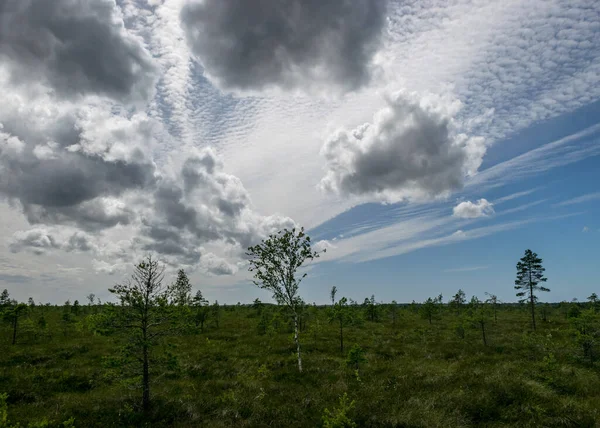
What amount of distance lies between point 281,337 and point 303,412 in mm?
24053

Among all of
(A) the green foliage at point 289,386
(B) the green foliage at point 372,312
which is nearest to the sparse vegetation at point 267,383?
(A) the green foliage at point 289,386

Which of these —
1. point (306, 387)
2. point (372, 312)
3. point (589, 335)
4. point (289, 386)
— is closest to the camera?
point (306, 387)

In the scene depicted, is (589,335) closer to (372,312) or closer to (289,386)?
(289,386)

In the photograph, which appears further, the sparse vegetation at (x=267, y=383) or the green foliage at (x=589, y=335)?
the green foliage at (x=589, y=335)

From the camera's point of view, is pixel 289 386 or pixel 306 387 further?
pixel 289 386

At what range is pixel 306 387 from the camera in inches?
779

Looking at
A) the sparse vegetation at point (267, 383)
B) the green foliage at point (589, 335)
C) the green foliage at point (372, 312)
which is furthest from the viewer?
the green foliage at point (372, 312)

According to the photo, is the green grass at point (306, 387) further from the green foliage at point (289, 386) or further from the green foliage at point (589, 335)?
the green foliage at point (589, 335)

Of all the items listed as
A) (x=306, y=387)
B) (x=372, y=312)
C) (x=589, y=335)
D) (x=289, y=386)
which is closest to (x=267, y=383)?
(x=289, y=386)

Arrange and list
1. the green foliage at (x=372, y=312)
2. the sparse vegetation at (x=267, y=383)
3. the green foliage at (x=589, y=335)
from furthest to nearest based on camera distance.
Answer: the green foliage at (x=372, y=312) < the green foliage at (x=589, y=335) < the sparse vegetation at (x=267, y=383)

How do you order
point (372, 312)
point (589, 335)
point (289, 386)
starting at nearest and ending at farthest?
point (289, 386) → point (589, 335) → point (372, 312)

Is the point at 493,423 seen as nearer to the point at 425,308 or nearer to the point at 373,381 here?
the point at 373,381

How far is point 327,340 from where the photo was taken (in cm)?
3741

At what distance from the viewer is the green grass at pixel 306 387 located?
1472cm
